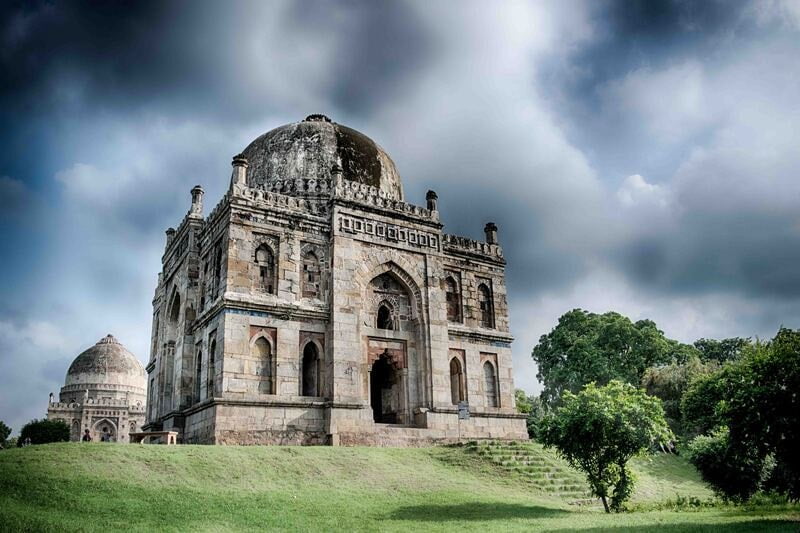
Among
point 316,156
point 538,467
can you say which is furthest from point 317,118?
point 538,467

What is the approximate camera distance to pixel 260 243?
23625 mm

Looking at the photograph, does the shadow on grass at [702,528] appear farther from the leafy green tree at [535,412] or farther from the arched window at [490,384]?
the leafy green tree at [535,412]

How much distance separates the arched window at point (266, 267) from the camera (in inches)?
923

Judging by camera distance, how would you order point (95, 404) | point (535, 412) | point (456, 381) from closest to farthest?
point (456, 381) → point (535, 412) → point (95, 404)

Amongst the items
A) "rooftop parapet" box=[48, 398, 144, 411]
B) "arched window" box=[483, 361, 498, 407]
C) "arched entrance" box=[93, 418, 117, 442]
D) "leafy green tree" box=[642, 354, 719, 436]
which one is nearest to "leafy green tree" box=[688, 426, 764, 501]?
"arched window" box=[483, 361, 498, 407]

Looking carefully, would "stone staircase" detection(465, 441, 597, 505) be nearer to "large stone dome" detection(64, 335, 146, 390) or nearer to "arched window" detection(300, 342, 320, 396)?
"arched window" detection(300, 342, 320, 396)

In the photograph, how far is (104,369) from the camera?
188 ft

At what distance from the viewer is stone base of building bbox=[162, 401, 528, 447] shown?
68.8ft

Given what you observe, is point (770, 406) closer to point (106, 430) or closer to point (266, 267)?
point (266, 267)

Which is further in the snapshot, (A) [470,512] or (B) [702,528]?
(A) [470,512]

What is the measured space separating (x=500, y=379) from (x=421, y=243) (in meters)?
6.57

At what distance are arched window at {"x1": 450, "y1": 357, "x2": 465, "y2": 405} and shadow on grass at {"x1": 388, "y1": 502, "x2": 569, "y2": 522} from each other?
35.2ft

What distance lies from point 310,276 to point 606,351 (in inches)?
954

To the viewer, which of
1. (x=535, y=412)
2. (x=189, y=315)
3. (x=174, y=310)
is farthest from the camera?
(x=535, y=412)
